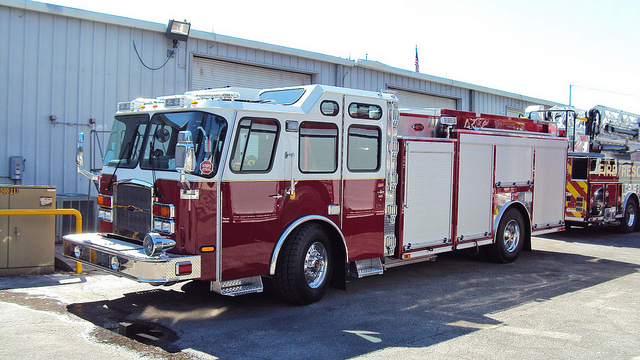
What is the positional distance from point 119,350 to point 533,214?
7.92 meters

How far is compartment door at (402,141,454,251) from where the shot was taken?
320 inches

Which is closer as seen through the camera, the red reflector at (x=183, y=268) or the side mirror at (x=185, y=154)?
the side mirror at (x=185, y=154)

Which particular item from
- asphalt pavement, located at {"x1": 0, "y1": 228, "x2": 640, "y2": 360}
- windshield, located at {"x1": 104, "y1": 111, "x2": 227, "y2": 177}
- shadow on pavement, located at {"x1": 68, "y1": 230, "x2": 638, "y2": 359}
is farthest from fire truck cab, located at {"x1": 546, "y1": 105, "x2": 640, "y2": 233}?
windshield, located at {"x1": 104, "y1": 111, "x2": 227, "y2": 177}

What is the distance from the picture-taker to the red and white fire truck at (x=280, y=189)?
5953 mm

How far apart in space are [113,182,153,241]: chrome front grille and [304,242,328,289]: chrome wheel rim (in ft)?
6.22

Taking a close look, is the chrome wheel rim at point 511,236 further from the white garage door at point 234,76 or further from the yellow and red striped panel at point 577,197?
the white garage door at point 234,76

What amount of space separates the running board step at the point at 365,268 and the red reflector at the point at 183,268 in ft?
8.34

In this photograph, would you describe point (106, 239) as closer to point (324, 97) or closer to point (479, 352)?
point (324, 97)

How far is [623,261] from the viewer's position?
422 inches

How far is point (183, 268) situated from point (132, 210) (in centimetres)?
124

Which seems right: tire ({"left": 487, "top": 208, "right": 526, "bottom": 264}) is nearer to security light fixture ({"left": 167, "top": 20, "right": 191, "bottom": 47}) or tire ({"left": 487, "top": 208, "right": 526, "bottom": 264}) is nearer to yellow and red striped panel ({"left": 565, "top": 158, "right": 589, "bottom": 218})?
yellow and red striped panel ({"left": 565, "top": 158, "right": 589, "bottom": 218})

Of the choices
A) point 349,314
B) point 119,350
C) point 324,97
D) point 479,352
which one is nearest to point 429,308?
point 349,314

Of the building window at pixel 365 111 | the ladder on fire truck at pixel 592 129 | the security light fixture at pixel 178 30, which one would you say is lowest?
the building window at pixel 365 111

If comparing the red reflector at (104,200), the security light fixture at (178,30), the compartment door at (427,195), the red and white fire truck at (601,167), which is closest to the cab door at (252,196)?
the red reflector at (104,200)
